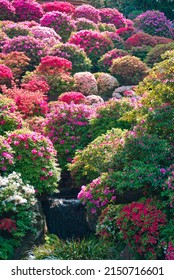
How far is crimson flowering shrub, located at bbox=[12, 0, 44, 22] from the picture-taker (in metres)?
21.2

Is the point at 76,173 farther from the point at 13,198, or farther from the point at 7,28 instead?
the point at 7,28

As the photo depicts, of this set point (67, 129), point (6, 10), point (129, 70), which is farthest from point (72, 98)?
point (6, 10)

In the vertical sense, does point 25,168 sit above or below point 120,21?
below

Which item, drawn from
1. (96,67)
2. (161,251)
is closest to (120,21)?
(96,67)

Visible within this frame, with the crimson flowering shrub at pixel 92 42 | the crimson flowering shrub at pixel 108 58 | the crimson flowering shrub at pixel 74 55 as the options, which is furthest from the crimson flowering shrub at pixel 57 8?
the crimson flowering shrub at pixel 74 55

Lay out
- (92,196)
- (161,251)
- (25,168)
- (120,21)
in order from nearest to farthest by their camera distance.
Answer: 1. (161,251)
2. (92,196)
3. (25,168)
4. (120,21)

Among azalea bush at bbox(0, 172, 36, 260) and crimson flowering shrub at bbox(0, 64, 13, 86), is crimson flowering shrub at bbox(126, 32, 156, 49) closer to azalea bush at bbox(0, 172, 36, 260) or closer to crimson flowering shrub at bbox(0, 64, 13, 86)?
crimson flowering shrub at bbox(0, 64, 13, 86)

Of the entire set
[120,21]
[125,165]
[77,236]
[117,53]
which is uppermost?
[120,21]

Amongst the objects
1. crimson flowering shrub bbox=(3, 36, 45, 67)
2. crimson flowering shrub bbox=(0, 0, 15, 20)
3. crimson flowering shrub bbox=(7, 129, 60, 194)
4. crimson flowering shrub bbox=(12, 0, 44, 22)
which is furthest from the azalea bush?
crimson flowering shrub bbox=(12, 0, 44, 22)

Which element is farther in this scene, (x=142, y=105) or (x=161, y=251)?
(x=142, y=105)

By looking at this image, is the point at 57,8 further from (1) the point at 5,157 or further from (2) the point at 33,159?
(1) the point at 5,157

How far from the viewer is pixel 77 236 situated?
10.3 m

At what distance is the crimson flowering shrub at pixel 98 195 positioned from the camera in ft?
29.5

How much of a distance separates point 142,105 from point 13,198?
100 inches
